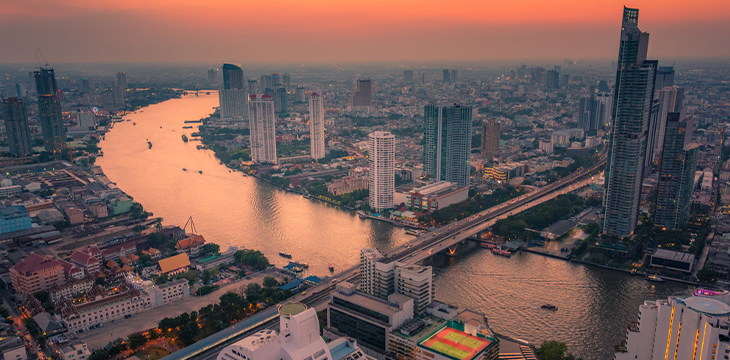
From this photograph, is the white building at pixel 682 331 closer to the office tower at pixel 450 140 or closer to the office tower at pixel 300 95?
the office tower at pixel 450 140

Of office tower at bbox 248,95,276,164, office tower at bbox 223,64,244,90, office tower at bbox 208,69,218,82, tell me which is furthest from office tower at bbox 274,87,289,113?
office tower at bbox 208,69,218,82

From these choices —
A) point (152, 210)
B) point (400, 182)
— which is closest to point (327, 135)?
point (400, 182)

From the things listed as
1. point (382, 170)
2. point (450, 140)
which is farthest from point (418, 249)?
point (450, 140)

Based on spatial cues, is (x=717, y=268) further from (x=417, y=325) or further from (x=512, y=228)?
(x=417, y=325)

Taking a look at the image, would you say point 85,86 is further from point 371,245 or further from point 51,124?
point 371,245

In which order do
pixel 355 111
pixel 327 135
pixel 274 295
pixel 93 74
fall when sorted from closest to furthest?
pixel 274 295
pixel 327 135
pixel 355 111
pixel 93 74

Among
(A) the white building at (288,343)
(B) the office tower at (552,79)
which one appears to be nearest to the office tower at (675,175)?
(A) the white building at (288,343)
